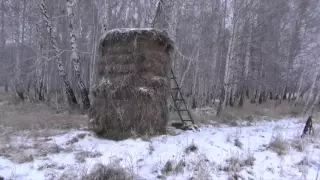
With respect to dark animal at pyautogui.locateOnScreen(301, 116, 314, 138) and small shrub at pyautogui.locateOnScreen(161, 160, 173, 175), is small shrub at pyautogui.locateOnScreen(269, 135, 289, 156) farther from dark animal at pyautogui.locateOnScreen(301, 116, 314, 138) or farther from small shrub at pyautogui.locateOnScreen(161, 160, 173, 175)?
small shrub at pyautogui.locateOnScreen(161, 160, 173, 175)

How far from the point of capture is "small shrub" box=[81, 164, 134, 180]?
3768mm

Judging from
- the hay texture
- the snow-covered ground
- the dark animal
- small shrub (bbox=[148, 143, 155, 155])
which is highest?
the hay texture

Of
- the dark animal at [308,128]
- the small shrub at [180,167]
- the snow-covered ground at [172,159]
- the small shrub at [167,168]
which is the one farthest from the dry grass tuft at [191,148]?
the dark animal at [308,128]

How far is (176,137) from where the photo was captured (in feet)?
21.1

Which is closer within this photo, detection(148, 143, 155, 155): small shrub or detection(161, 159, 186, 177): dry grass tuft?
detection(161, 159, 186, 177): dry grass tuft

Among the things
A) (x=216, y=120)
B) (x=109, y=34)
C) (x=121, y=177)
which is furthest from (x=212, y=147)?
(x=216, y=120)

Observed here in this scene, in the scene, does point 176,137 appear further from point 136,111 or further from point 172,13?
point 172,13

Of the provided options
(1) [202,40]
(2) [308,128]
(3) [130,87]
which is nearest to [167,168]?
(3) [130,87]

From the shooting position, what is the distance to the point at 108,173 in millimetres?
3834

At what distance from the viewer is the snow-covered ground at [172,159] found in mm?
4113

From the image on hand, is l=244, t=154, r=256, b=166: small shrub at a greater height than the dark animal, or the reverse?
the dark animal

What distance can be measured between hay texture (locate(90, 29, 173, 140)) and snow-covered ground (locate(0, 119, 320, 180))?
1.45 feet

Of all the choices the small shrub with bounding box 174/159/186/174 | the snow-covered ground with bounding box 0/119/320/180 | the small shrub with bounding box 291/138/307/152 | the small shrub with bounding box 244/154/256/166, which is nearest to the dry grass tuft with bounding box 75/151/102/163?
the snow-covered ground with bounding box 0/119/320/180

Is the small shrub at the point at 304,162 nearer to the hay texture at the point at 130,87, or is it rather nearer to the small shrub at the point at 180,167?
the small shrub at the point at 180,167
